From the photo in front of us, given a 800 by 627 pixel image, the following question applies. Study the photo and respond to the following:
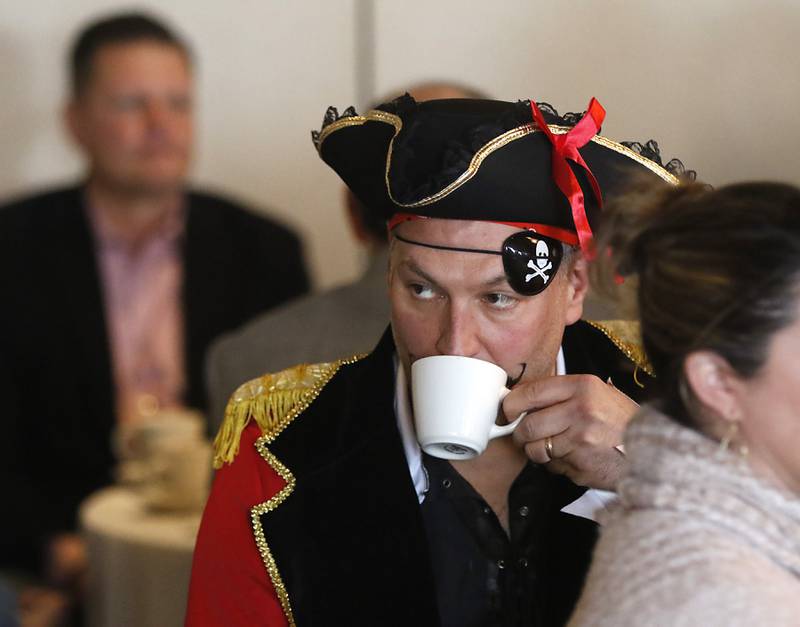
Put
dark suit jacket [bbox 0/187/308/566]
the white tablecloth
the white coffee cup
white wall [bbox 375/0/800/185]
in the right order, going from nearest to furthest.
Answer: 1. the white coffee cup
2. white wall [bbox 375/0/800/185]
3. the white tablecloth
4. dark suit jacket [bbox 0/187/308/566]

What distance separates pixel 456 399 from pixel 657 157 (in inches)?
14.4

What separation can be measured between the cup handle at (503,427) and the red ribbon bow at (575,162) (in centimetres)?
17

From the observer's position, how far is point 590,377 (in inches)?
55.4

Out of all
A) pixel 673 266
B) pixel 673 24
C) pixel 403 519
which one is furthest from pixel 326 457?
pixel 673 24

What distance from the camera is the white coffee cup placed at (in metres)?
1.32

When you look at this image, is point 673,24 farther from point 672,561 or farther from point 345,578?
point 672,561

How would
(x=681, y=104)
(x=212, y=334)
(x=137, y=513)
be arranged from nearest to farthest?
(x=681, y=104) < (x=137, y=513) < (x=212, y=334)

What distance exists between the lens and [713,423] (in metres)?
1.07

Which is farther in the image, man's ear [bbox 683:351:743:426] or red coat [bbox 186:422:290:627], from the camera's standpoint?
red coat [bbox 186:422:290:627]

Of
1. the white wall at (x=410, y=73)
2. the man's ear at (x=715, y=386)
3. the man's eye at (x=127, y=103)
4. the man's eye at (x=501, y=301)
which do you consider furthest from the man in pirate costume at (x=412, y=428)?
the man's eye at (x=127, y=103)

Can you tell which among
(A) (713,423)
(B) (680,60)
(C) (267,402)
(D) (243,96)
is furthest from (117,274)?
(A) (713,423)

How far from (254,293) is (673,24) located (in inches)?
59.7

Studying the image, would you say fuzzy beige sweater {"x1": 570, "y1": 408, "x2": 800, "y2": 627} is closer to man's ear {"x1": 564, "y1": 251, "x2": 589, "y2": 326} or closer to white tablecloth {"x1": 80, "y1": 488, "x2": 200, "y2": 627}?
man's ear {"x1": 564, "y1": 251, "x2": 589, "y2": 326}

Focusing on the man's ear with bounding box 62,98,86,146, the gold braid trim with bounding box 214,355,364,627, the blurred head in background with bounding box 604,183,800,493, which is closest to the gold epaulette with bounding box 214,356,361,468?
the gold braid trim with bounding box 214,355,364,627
